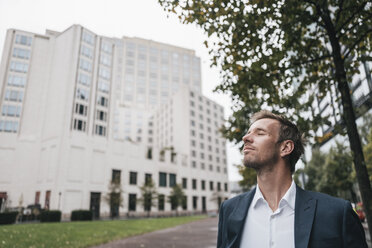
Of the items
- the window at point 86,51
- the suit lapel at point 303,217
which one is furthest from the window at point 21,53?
the suit lapel at point 303,217

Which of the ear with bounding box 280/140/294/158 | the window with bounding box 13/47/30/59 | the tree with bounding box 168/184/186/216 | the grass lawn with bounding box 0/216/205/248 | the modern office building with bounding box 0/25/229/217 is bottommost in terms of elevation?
the grass lawn with bounding box 0/216/205/248

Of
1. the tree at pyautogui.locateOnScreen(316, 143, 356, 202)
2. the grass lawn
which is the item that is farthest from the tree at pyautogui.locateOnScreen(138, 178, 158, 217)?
the grass lawn

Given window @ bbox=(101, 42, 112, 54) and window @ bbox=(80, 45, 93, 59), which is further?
window @ bbox=(101, 42, 112, 54)

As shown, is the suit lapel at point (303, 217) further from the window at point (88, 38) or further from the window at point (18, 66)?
the window at point (18, 66)

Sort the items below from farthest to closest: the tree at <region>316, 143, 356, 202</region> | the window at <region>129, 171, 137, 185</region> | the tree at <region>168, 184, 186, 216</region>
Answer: the tree at <region>168, 184, 186, 216</region> → the window at <region>129, 171, 137, 185</region> → the tree at <region>316, 143, 356, 202</region>

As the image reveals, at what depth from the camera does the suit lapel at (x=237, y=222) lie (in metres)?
2.20

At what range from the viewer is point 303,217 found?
204cm

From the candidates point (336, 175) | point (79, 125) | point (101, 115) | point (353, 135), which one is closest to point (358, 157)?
point (353, 135)

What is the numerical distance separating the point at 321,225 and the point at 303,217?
132 mm

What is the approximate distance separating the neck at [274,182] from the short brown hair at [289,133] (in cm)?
23

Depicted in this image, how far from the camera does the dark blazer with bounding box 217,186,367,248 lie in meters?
1.88

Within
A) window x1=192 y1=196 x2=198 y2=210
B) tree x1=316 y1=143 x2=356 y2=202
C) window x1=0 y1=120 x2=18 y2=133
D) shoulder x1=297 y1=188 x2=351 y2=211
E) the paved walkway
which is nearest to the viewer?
shoulder x1=297 y1=188 x2=351 y2=211

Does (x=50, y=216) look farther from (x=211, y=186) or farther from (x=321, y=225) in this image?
(x=211, y=186)

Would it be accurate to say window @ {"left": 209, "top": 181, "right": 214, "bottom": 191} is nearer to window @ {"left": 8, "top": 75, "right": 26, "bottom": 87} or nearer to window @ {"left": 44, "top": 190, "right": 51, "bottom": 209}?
window @ {"left": 44, "top": 190, "right": 51, "bottom": 209}
